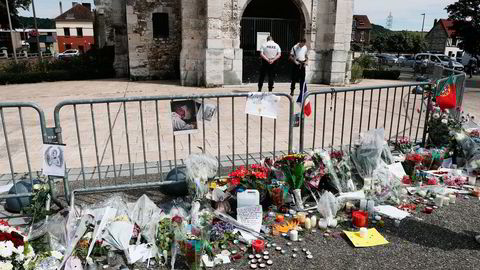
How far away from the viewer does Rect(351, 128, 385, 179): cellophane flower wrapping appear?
427cm

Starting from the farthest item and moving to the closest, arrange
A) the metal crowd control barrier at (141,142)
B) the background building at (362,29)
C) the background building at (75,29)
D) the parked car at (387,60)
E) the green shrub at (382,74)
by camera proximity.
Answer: the background building at (362,29) < the background building at (75,29) < the parked car at (387,60) < the green shrub at (382,74) < the metal crowd control barrier at (141,142)

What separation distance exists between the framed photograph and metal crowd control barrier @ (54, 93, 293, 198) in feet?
0.26

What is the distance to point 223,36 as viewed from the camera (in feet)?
45.9

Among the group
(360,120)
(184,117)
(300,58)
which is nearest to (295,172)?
(184,117)

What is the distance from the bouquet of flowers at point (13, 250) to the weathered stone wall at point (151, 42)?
15095 millimetres

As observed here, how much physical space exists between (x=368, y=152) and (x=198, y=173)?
2044 mm

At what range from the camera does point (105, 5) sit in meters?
19.2

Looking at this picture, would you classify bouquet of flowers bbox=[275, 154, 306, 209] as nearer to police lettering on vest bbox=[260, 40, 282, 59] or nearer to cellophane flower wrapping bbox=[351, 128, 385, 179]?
cellophane flower wrapping bbox=[351, 128, 385, 179]

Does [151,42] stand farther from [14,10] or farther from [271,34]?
[14,10]

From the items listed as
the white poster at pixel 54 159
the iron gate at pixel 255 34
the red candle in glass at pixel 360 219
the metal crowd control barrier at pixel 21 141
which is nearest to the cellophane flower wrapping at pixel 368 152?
the red candle in glass at pixel 360 219

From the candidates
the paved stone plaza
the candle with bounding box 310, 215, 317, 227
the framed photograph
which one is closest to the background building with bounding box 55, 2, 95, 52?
the paved stone plaza

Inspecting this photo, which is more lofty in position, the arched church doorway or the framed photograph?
the arched church doorway

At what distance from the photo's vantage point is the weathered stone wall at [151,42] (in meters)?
16.4

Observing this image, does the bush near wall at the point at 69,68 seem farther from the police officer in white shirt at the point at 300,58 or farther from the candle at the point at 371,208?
the candle at the point at 371,208
